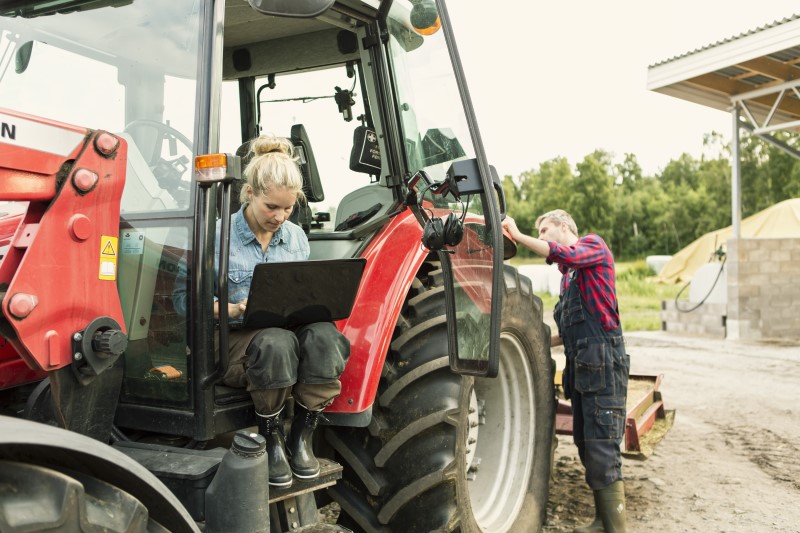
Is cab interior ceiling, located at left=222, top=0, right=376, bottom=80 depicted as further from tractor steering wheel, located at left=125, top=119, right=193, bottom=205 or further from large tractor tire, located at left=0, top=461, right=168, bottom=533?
large tractor tire, located at left=0, top=461, right=168, bottom=533

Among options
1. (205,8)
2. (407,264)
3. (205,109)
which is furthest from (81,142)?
(407,264)

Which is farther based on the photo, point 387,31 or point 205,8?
point 387,31

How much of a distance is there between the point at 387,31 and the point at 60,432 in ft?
6.85

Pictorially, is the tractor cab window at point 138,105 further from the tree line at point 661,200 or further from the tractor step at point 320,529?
the tree line at point 661,200

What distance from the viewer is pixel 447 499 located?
9.29ft

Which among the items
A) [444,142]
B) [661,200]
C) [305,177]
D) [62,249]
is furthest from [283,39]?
[661,200]

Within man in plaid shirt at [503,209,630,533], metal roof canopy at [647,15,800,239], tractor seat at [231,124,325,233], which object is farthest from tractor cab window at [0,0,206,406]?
metal roof canopy at [647,15,800,239]

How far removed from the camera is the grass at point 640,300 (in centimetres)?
1397

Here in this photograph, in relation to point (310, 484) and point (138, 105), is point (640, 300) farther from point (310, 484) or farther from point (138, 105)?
point (138, 105)

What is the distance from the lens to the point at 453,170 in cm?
280

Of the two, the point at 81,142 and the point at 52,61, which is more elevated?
the point at 52,61

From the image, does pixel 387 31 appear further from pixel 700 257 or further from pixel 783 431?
pixel 700 257

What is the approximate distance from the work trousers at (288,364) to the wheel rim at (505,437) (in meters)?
1.25

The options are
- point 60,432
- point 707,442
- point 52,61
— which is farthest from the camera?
point 707,442
